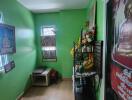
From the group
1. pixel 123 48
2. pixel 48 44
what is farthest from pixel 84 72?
pixel 48 44

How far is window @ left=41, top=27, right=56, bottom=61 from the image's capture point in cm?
455

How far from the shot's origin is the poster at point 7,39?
239 centimetres

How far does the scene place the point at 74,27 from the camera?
431cm

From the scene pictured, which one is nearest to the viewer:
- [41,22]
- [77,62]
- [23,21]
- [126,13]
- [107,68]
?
[126,13]

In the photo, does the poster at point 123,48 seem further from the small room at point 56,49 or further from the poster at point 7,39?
the poster at point 7,39

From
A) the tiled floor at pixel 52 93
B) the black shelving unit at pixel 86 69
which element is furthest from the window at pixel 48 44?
the black shelving unit at pixel 86 69

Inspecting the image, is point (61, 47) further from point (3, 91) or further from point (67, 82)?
point (3, 91)

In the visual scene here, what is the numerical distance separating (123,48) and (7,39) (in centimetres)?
225

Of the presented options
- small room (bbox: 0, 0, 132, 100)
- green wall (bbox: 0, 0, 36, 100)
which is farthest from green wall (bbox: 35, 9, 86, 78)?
green wall (bbox: 0, 0, 36, 100)

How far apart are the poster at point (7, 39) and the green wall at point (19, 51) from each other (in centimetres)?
17

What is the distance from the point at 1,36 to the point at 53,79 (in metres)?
2.42

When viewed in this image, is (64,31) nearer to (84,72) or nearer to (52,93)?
(52,93)

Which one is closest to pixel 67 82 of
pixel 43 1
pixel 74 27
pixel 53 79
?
pixel 53 79

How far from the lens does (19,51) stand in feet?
10.4
